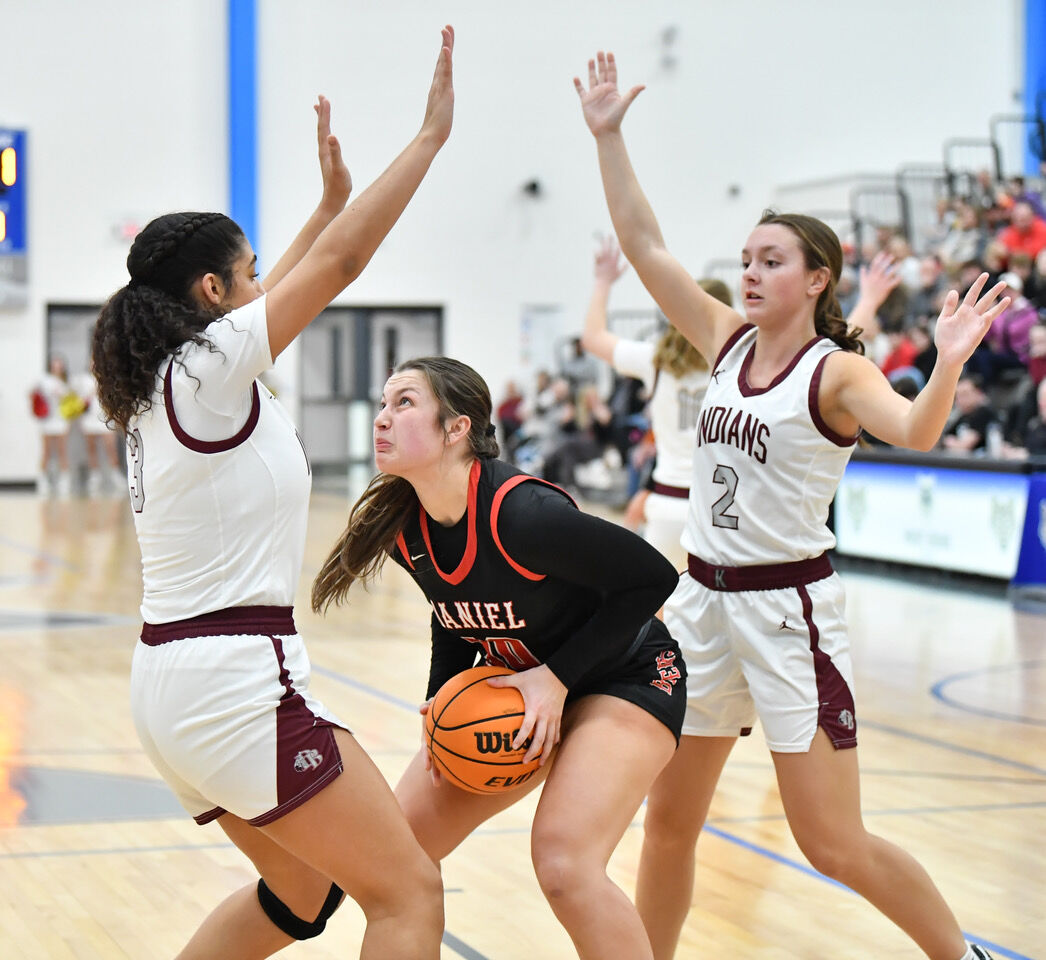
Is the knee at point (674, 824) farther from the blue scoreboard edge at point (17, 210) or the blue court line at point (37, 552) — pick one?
the blue scoreboard edge at point (17, 210)

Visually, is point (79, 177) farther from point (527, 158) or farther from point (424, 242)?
point (527, 158)

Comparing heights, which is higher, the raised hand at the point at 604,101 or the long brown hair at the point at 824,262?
the raised hand at the point at 604,101

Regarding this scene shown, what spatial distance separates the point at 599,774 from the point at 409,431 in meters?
0.76

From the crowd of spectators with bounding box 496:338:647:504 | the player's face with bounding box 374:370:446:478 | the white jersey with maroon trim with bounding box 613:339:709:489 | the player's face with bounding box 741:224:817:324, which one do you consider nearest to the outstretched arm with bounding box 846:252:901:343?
the player's face with bounding box 741:224:817:324

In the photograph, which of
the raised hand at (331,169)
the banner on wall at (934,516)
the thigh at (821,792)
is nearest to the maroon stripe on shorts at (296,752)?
the raised hand at (331,169)

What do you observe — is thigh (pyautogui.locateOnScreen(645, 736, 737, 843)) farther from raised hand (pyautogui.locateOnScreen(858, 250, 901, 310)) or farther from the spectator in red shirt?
the spectator in red shirt

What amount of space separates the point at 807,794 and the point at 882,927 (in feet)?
3.44

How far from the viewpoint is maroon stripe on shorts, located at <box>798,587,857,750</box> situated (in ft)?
10.4

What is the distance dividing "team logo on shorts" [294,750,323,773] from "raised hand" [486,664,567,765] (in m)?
0.43

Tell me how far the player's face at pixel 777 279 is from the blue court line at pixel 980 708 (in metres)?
3.74

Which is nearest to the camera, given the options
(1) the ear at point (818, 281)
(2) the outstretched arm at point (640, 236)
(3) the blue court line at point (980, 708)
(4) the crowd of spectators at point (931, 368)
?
(1) the ear at point (818, 281)

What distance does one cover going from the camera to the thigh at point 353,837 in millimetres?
2490

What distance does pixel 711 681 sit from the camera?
10.8 ft

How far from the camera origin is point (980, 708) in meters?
6.69
